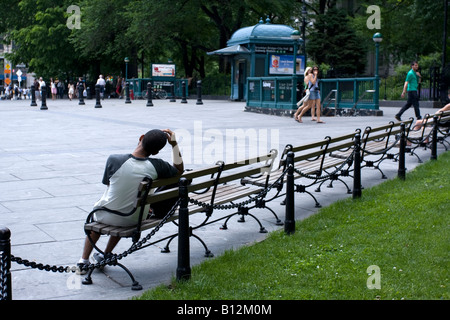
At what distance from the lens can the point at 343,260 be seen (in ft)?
17.5

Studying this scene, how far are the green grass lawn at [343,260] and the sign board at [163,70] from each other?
3413cm

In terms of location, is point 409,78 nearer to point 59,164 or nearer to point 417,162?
point 417,162

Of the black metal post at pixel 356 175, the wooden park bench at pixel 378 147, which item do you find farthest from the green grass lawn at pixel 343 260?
the wooden park bench at pixel 378 147

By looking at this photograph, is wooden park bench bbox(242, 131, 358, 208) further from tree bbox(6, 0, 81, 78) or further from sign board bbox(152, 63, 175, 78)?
tree bbox(6, 0, 81, 78)

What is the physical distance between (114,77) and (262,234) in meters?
51.4

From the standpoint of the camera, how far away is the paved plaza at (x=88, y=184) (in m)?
5.14

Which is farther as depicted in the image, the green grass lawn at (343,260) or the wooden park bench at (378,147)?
the wooden park bench at (378,147)

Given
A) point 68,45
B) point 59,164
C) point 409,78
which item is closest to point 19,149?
point 59,164

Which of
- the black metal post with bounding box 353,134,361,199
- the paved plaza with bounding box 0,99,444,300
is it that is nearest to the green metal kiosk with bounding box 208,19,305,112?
the paved plaza with bounding box 0,99,444,300

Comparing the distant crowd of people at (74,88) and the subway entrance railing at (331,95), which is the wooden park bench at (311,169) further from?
the distant crowd of people at (74,88)

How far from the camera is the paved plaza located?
5141 millimetres

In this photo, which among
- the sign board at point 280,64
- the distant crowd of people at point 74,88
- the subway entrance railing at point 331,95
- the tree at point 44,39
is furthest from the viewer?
the tree at point 44,39

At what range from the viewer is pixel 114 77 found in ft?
184

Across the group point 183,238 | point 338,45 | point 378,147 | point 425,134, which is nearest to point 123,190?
point 183,238
